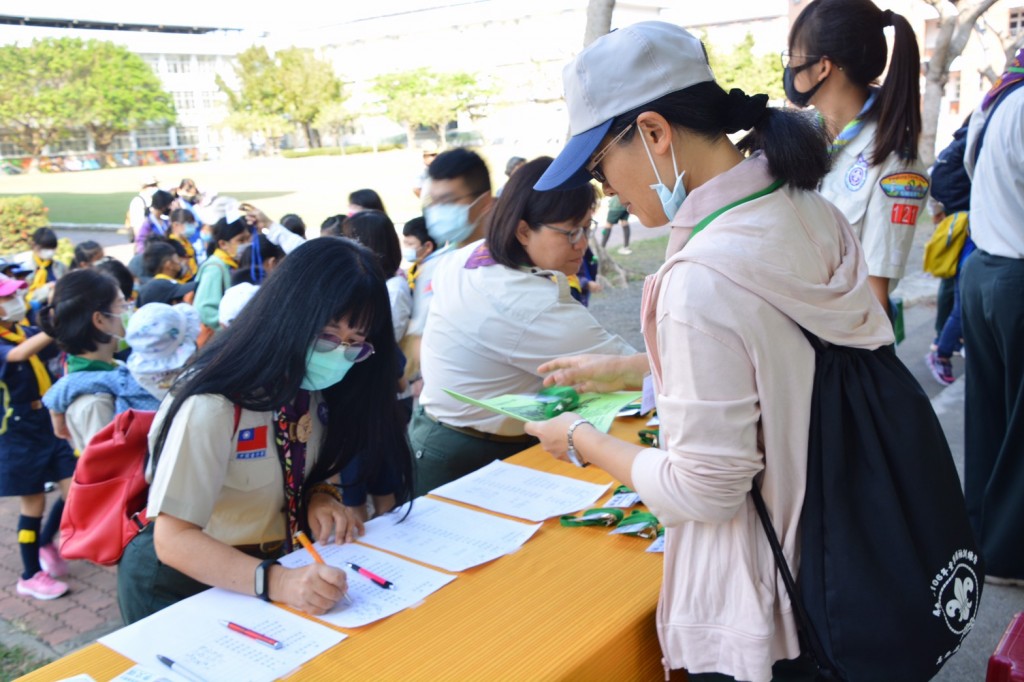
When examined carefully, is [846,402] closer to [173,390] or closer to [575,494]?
[575,494]

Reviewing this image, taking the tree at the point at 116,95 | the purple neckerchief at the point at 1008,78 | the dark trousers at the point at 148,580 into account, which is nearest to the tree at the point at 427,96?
the tree at the point at 116,95

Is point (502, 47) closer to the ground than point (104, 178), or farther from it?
farther from it

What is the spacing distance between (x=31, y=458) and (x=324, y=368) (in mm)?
2638

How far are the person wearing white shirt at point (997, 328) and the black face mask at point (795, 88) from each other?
68cm

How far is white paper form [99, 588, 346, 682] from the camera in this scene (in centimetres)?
135

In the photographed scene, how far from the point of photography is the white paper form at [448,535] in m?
1.74

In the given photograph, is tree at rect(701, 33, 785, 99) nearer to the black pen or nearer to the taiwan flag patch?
the taiwan flag patch

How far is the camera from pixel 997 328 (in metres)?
2.85

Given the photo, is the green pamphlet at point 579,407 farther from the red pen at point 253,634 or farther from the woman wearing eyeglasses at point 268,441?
the red pen at point 253,634

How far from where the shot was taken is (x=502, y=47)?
5650 cm

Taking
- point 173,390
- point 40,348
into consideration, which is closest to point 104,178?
point 40,348

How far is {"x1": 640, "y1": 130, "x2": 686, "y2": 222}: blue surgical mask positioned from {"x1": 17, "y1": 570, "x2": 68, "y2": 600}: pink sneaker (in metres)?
3.53

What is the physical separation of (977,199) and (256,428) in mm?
2565

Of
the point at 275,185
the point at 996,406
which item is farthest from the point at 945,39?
the point at 275,185
